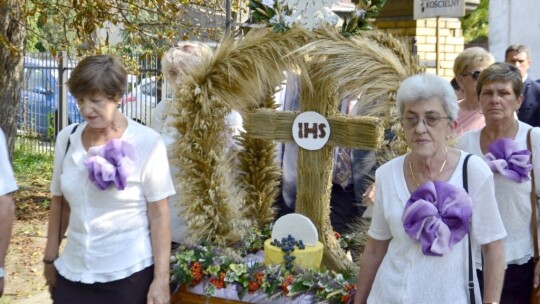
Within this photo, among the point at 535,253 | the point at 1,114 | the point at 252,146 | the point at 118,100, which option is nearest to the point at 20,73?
the point at 1,114

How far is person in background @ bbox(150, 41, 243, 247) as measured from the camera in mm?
3988

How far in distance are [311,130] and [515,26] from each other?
7652 mm

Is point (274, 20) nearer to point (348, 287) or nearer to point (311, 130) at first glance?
point (311, 130)

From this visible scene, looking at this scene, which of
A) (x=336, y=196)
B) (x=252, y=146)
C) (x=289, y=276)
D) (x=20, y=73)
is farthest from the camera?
(x=20, y=73)

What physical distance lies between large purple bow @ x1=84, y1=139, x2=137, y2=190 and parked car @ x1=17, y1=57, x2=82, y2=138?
40.6 ft

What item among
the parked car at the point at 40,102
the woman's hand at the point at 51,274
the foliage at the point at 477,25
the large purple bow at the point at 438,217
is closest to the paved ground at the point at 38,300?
the woman's hand at the point at 51,274

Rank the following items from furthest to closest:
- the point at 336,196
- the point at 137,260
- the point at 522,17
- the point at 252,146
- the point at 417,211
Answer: the point at 522,17, the point at 336,196, the point at 252,146, the point at 137,260, the point at 417,211

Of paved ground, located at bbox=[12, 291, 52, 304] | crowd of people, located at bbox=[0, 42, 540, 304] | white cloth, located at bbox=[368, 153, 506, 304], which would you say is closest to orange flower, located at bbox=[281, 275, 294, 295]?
crowd of people, located at bbox=[0, 42, 540, 304]

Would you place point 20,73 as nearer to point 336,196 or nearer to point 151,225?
point 336,196

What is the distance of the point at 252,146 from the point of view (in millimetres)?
4344

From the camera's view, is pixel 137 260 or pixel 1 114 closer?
pixel 137 260

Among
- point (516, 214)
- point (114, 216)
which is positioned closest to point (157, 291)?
point (114, 216)

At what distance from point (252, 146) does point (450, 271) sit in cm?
175

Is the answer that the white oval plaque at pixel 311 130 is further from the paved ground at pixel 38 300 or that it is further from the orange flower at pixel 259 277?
the paved ground at pixel 38 300
